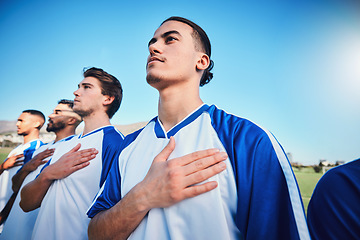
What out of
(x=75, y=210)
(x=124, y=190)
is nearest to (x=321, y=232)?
(x=124, y=190)

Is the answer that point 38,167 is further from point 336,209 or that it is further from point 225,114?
point 336,209

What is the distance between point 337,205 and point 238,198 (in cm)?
32

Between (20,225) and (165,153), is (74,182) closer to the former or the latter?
(165,153)

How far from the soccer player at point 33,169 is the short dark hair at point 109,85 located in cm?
71

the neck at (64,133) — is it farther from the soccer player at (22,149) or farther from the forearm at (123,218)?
the forearm at (123,218)

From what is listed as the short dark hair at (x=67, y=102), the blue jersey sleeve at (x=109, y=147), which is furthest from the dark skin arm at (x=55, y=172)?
the short dark hair at (x=67, y=102)

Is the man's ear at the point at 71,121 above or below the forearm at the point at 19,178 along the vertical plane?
above

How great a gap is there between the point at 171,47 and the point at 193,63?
18 centimetres

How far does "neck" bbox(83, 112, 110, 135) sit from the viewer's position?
2.18 metres

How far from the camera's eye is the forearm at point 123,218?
85 centimetres

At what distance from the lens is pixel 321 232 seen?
584 millimetres

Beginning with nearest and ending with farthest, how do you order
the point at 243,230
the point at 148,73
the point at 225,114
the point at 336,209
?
the point at 336,209, the point at 243,230, the point at 225,114, the point at 148,73

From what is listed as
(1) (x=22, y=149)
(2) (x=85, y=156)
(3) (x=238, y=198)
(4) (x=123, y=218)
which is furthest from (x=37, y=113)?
(3) (x=238, y=198)

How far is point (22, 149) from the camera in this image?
3916 mm
